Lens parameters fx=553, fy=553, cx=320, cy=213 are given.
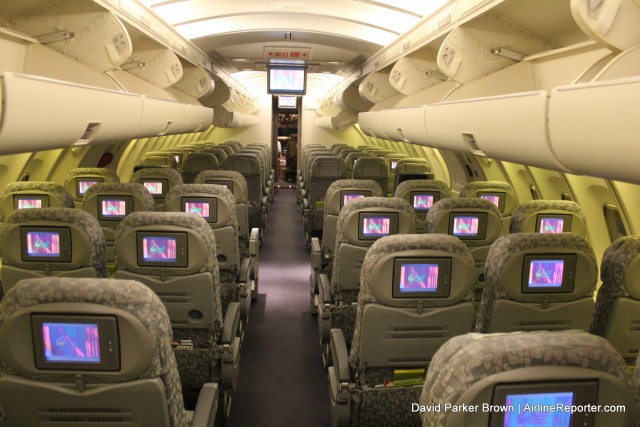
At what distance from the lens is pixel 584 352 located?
68.8 inches

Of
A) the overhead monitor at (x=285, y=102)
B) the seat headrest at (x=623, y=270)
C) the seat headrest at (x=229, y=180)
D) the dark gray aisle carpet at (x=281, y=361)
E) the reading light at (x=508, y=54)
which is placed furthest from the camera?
the overhead monitor at (x=285, y=102)

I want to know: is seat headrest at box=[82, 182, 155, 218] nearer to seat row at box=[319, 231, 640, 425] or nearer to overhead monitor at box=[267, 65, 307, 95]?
seat row at box=[319, 231, 640, 425]

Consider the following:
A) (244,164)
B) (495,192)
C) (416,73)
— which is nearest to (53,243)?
(416,73)

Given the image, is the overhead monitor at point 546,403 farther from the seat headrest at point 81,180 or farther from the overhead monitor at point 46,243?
the seat headrest at point 81,180

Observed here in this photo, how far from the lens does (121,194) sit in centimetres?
571

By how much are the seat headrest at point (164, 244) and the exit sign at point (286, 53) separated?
773cm

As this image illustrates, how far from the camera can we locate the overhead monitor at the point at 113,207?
5.73 m

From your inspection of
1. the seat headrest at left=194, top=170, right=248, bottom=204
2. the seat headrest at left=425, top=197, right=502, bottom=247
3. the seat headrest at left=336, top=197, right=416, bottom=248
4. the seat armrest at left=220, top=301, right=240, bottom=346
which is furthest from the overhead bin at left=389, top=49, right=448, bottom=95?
the seat armrest at left=220, top=301, right=240, bottom=346

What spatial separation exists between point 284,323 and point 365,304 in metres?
3.57

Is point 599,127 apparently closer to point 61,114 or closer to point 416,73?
point 61,114

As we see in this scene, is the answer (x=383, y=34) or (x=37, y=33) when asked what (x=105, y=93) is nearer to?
(x=37, y=33)

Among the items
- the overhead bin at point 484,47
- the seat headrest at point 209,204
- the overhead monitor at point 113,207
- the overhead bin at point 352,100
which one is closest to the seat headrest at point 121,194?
the overhead monitor at point 113,207

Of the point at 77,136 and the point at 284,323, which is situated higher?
the point at 77,136

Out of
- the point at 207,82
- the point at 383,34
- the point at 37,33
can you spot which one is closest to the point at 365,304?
the point at 37,33
